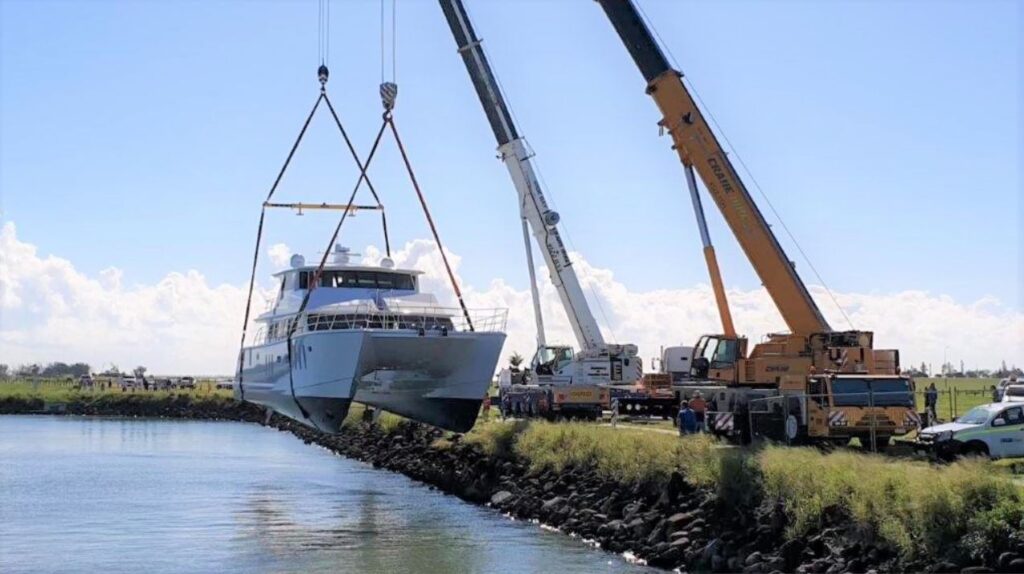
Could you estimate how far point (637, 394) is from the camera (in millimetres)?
35969

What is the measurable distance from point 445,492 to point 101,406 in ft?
209

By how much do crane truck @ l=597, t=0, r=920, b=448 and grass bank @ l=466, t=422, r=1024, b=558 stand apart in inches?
78.8

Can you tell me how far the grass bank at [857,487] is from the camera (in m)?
16.2

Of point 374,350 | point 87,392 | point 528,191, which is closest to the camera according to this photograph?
point 374,350

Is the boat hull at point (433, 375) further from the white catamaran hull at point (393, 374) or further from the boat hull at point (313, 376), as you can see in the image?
the boat hull at point (313, 376)

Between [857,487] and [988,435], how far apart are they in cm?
588

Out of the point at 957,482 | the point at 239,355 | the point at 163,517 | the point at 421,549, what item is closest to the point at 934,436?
the point at 957,482

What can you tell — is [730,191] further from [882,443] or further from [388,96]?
[388,96]

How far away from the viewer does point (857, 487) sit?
18.6 m

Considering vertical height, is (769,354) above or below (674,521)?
above

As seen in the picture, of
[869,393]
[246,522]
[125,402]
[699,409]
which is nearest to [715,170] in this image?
[699,409]

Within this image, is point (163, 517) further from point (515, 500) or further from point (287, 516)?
point (515, 500)

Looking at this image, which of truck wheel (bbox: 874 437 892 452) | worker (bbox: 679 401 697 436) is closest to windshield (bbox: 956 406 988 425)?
truck wheel (bbox: 874 437 892 452)

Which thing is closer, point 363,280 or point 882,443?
point 882,443
